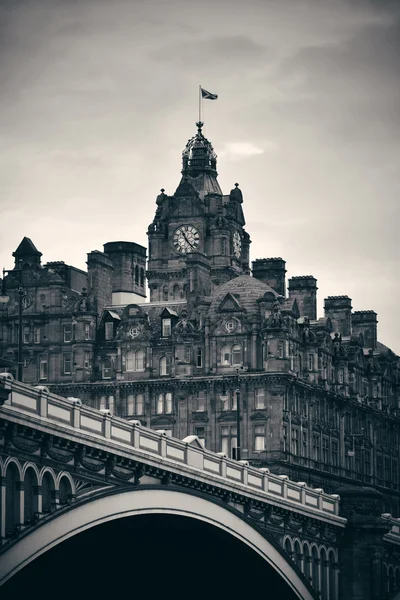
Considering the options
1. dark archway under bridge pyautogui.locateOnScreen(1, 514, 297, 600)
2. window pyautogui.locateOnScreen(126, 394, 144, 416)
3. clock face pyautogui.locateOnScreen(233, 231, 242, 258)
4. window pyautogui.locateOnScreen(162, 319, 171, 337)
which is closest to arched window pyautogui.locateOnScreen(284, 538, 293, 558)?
dark archway under bridge pyautogui.locateOnScreen(1, 514, 297, 600)

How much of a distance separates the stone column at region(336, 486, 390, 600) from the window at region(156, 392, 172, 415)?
3782 cm

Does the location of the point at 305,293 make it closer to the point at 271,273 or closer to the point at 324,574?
the point at 271,273

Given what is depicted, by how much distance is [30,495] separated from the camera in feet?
252

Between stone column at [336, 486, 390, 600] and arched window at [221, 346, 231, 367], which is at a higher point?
arched window at [221, 346, 231, 367]

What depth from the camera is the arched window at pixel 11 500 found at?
74.5 metres

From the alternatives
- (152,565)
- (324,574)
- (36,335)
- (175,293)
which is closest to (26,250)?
(36,335)

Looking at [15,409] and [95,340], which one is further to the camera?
[95,340]

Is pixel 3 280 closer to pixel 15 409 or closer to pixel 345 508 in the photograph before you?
pixel 345 508

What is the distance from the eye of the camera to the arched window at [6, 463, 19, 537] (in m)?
74.5

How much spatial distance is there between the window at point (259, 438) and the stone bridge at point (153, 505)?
24092 mm

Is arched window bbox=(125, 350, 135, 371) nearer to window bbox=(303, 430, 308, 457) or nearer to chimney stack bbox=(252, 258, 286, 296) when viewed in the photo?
window bbox=(303, 430, 308, 457)

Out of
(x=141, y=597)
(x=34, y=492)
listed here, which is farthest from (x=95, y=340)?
(x=34, y=492)

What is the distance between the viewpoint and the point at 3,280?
16712cm

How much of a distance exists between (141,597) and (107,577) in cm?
670
